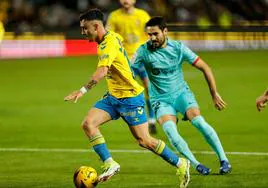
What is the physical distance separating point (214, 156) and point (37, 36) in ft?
69.2

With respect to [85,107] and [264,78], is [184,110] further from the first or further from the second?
[264,78]

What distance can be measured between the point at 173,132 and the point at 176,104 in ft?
1.39

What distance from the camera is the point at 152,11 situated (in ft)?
119

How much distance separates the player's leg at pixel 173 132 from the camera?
38.3 feet

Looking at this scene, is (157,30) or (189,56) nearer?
(157,30)

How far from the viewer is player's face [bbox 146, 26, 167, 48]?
11695mm

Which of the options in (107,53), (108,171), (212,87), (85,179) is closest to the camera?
(85,179)

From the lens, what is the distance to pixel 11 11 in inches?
1451

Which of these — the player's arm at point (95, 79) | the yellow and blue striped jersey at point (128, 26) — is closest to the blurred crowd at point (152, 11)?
the yellow and blue striped jersey at point (128, 26)

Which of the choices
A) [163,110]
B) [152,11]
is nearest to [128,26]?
[163,110]

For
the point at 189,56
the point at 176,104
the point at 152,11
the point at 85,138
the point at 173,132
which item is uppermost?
the point at 189,56

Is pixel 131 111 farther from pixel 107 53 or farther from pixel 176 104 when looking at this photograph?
pixel 176 104

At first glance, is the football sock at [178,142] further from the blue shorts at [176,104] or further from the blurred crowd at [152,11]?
the blurred crowd at [152,11]

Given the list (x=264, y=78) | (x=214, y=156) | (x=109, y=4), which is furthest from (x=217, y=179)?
(x=109, y=4)
